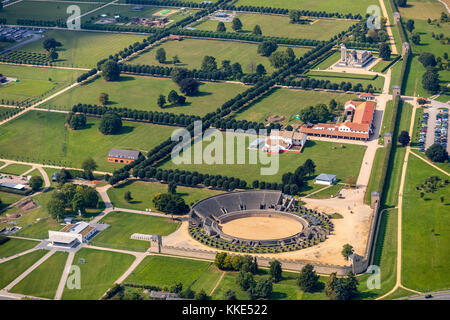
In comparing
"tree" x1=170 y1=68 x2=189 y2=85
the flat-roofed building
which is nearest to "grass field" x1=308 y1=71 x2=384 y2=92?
"tree" x1=170 y1=68 x2=189 y2=85

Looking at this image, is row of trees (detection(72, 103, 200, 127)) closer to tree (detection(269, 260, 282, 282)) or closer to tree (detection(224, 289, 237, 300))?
tree (detection(269, 260, 282, 282))

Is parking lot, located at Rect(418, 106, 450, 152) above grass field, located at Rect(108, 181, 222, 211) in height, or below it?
above

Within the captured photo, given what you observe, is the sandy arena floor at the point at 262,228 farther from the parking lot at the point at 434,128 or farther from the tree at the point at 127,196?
the parking lot at the point at 434,128

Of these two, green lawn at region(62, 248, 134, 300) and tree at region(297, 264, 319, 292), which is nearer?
tree at region(297, 264, 319, 292)

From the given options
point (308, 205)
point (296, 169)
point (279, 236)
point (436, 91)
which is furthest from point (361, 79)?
point (279, 236)

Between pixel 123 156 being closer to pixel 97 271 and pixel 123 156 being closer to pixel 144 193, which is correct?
pixel 144 193

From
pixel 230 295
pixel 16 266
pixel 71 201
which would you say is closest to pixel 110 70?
pixel 71 201

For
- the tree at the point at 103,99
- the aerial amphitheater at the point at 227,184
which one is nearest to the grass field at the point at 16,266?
the aerial amphitheater at the point at 227,184
